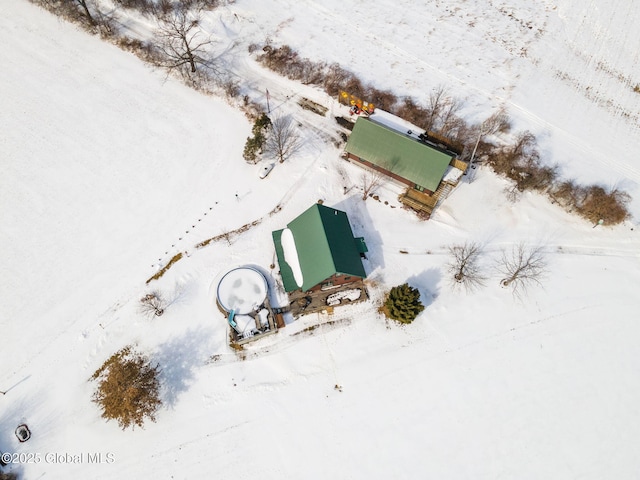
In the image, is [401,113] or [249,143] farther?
[401,113]

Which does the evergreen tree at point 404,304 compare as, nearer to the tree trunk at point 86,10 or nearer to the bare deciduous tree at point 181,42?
the bare deciduous tree at point 181,42

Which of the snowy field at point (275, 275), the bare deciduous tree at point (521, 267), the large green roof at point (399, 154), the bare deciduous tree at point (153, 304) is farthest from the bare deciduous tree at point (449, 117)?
the bare deciduous tree at point (153, 304)

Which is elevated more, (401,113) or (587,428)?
(401,113)

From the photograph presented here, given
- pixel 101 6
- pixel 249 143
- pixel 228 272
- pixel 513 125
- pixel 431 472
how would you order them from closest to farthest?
pixel 431 472 < pixel 228 272 < pixel 249 143 < pixel 513 125 < pixel 101 6

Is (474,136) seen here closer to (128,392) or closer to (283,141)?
(283,141)

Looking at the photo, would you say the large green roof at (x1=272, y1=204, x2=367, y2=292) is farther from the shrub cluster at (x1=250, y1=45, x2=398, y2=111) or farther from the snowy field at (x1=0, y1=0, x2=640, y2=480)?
the shrub cluster at (x1=250, y1=45, x2=398, y2=111)

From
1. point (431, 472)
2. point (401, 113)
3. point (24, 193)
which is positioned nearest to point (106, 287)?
point (24, 193)

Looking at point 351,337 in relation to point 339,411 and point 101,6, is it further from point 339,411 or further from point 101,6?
point 101,6
